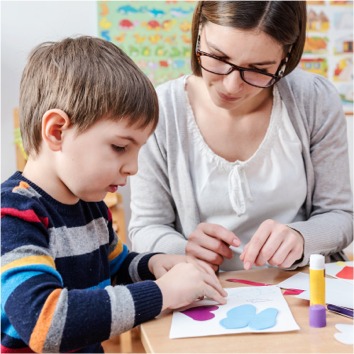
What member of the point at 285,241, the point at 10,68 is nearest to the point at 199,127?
the point at 285,241

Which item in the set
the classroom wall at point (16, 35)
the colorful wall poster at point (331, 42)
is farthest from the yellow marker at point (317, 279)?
the colorful wall poster at point (331, 42)

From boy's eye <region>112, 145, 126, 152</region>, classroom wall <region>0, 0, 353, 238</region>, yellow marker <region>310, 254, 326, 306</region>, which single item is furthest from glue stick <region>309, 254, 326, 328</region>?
classroom wall <region>0, 0, 353, 238</region>

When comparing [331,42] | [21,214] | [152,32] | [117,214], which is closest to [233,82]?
[21,214]

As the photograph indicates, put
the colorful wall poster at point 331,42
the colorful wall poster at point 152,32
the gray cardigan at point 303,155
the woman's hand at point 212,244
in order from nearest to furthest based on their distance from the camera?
the woman's hand at point 212,244
the gray cardigan at point 303,155
the colorful wall poster at point 152,32
the colorful wall poster at point 331,42

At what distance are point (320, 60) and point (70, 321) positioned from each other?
268cm

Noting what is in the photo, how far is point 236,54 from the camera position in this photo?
1119 millimetres

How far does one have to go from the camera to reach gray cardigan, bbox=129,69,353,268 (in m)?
1.32

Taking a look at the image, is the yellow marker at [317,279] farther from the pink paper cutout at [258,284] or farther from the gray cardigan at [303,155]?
the gray cardigan at [303,155]

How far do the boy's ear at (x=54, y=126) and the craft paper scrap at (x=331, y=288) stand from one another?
1.54ft

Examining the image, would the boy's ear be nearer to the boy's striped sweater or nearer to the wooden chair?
the boy's striped sweater

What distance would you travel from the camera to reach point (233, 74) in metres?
1.15

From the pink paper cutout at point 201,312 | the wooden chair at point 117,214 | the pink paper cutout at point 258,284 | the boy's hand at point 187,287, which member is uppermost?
the boy's hand at point 187,287

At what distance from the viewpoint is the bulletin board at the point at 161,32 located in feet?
9.53

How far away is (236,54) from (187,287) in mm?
487
